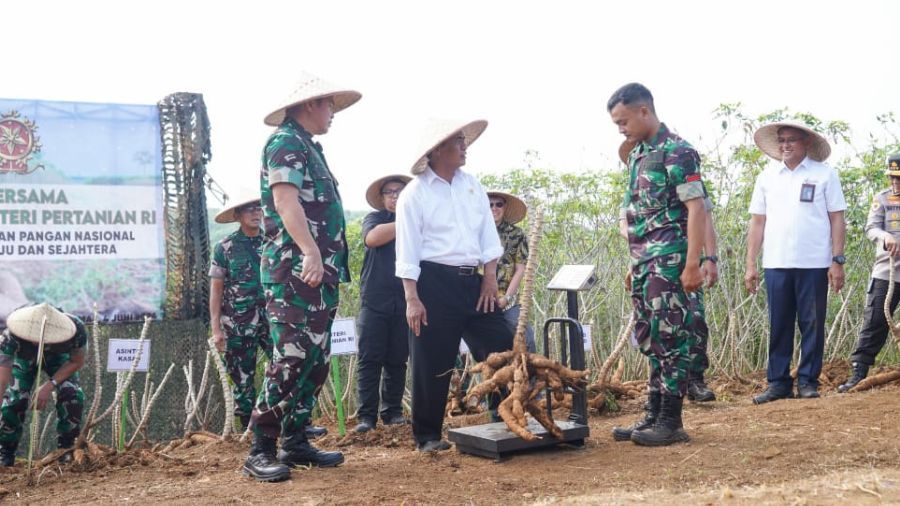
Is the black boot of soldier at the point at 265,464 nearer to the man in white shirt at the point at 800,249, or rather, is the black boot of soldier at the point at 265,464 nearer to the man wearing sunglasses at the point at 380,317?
the man wearing sunglasses at the point at 380,317

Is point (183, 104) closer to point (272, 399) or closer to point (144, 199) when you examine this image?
point (144, 199)

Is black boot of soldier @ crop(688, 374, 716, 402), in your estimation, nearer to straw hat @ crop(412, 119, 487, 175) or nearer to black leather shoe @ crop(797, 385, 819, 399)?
black leather shoe @ crop(797, 385, 819, 399)

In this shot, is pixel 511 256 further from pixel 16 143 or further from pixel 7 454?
pixel 16 143

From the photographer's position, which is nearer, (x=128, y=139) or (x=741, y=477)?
(x=741, y=477)

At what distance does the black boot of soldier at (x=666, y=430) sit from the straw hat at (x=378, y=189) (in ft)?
7.72

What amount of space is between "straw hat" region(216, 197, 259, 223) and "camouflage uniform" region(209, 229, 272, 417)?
0.58 feet

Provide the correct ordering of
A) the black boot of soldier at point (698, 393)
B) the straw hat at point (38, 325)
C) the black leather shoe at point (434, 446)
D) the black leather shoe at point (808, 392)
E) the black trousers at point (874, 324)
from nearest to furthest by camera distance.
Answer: the black leather shoe at point (434, 446)
the straw hat at point (38, 325)
the black leather shoe at point (808, 392)
the black boot of soldier at point (698, 393)
the black trousers at point (874, 324)

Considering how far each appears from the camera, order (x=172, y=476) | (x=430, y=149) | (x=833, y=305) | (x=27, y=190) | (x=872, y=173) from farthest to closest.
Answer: (x=833, y=305) < (x=872, y=173) < (x=27, y=190) < (x=172, y=476) < (x=430, y=149)

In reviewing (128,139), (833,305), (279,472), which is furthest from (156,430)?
(833,305)

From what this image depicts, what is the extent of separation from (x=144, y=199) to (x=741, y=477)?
5.19m

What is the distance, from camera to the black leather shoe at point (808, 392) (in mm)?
5395

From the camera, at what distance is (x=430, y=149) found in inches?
157

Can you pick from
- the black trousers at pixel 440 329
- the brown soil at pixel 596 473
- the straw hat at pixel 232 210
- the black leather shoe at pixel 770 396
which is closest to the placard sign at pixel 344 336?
the brown soil at pixel 596 473

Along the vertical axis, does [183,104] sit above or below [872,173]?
above
